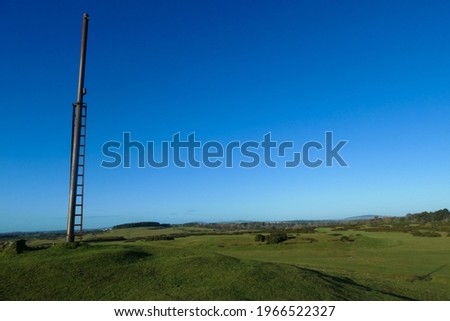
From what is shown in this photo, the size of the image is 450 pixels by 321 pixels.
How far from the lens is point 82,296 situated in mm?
14305

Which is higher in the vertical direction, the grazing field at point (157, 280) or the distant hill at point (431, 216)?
the distant hill at point (431, 216)

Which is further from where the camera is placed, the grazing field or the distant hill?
the distant hill

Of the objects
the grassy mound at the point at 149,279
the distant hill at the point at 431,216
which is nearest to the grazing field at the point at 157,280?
the grassy mound at the point at 149,279

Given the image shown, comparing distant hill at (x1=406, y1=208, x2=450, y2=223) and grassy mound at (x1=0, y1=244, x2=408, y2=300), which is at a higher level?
distant hill at (x1=406, y1=208, x2=450, y2=223)

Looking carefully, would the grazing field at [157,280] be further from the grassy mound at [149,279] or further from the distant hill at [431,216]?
the distant hill at [431,216]

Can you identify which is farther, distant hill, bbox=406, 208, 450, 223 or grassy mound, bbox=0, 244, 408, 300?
distant hill, bbox=406, 208, 450, 223

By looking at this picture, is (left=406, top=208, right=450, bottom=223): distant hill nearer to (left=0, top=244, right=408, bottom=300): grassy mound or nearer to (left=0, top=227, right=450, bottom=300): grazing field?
(left=0, top=227, right=450, bottom=300): grazing field

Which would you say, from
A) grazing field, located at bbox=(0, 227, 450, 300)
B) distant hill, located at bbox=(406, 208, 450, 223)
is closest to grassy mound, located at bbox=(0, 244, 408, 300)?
grazing field, located at bbox=(0, 227, 450, 300)

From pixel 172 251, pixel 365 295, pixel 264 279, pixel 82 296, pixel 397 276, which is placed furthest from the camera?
pixel 397 276

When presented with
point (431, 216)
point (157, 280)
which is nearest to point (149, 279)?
point (157, 280)

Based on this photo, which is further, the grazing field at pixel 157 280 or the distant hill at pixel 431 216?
the distant hill at pixel 431 216
